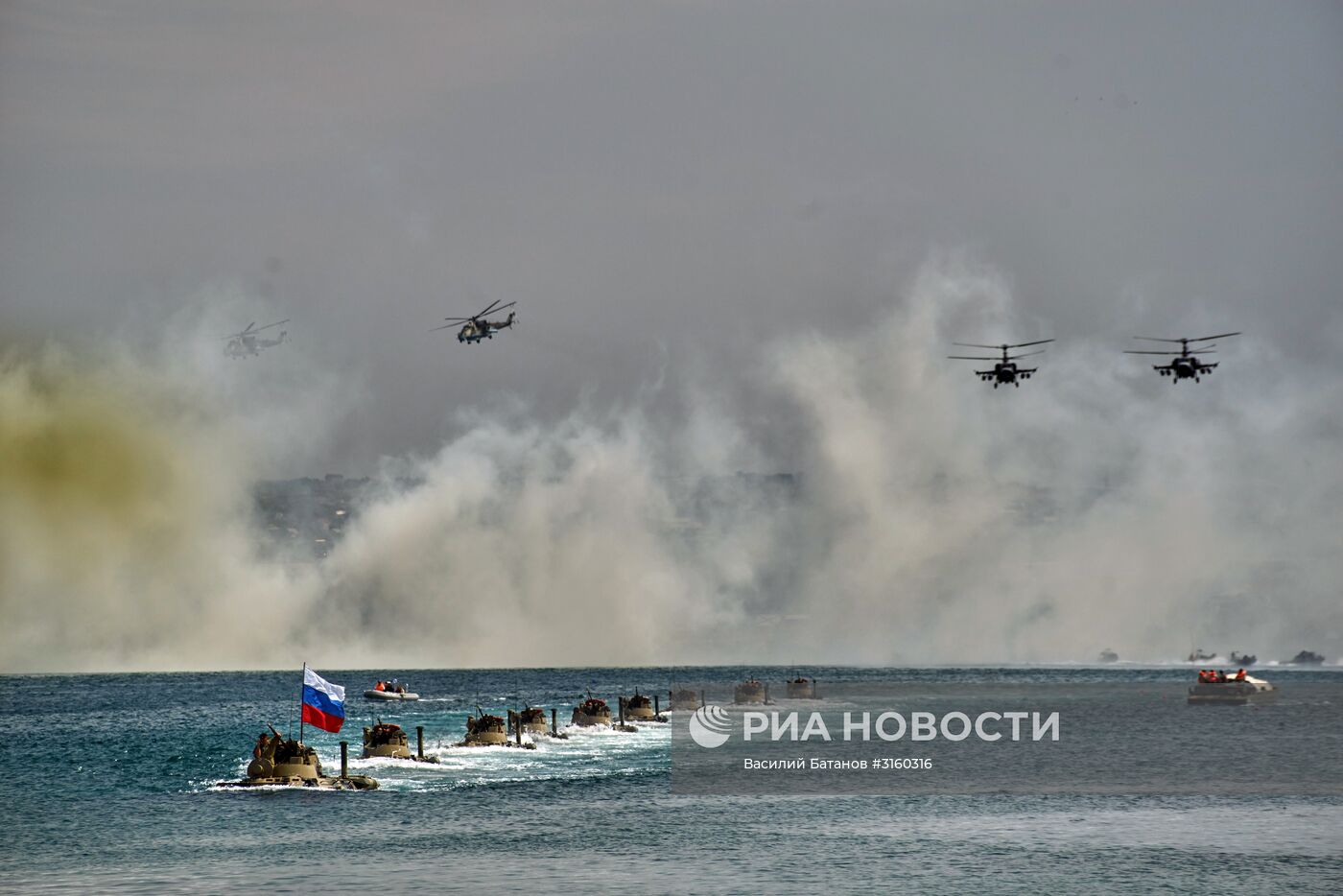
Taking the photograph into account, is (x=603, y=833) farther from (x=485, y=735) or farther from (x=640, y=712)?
(x=640, y=712)

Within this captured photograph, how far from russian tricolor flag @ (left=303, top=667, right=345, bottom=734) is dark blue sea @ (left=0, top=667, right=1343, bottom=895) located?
3.21 meters

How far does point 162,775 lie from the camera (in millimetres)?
76812

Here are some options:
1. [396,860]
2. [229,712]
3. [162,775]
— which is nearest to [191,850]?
[396,860]

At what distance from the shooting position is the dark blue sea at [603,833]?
46.1 m

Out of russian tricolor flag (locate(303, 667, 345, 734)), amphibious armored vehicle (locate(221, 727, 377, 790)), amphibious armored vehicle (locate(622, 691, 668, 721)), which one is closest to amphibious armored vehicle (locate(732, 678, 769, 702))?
amphibious armored vehicle (locate(622, 691, 668, 721))

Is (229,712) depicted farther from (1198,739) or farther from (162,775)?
(1198,739)

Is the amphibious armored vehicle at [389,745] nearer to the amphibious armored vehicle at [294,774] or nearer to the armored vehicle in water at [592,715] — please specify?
the amphibious armored vehicle at [294,774]

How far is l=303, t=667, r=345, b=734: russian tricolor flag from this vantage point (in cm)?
6288

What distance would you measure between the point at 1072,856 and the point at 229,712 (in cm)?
10114

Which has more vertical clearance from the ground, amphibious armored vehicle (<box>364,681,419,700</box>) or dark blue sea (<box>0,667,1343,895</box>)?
amphibious armored vehicle (<box>364,681,419,700</box>)

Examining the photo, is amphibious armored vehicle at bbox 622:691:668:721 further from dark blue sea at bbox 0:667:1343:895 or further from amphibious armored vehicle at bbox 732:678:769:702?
dark blue sea at bbox 0:667:1343:895

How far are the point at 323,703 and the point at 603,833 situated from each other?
1442 cm

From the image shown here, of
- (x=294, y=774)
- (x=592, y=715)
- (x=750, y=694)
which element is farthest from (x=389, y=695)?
(x=294, y=774)

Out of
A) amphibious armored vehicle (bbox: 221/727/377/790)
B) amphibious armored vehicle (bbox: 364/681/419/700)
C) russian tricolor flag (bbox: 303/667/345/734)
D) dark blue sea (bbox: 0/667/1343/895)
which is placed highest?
amphibious armored vehicle (bbox: 364/681/419/700)
